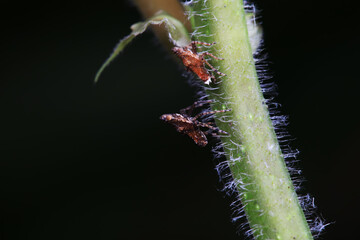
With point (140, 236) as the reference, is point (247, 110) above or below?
above

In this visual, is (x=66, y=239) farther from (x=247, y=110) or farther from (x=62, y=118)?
(x=247, y=110)

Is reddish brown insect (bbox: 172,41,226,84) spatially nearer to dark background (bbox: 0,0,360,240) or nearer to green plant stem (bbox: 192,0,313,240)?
green plant stem (bbox: 192,0,313,240)

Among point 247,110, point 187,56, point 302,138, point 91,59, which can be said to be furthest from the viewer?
point 91,59

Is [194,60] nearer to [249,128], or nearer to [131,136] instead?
Answer: [249,128]

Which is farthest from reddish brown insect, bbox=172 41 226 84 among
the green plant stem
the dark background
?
the dark background

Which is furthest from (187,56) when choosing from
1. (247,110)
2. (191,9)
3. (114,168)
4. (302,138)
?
(114,168)

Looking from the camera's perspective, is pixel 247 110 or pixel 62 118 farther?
pixel 62 118

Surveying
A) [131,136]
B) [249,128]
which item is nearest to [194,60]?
[249,128]

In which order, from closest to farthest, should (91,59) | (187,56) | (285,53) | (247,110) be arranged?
(247,110) → (187,56) → (285,53) → (91,59)
